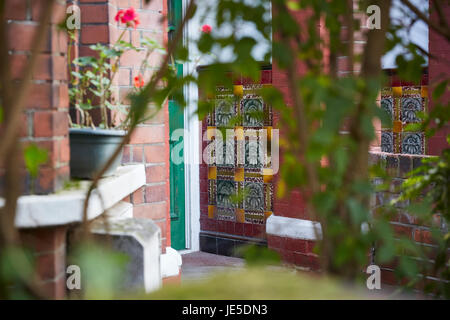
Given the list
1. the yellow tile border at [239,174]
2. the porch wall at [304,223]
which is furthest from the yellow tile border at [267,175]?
the porch wall at [304,223]

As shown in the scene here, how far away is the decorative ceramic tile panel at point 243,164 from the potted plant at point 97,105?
2808 millimetres

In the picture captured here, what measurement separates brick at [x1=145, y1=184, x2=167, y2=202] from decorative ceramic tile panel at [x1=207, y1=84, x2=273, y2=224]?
255 centimetres

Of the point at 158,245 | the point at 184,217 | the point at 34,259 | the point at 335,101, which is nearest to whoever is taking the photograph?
the point at 335,101

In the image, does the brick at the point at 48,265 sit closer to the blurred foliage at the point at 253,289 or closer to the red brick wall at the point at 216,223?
the blurred foliage at the point at 253,289

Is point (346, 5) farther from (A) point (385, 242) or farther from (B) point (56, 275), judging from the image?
(B) point (56, 275)

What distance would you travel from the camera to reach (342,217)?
101cm

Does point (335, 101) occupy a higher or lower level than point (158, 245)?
Answer: higher

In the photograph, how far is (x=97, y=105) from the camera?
8.55 feet

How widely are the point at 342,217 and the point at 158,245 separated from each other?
1.08m

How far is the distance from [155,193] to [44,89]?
1.34 m

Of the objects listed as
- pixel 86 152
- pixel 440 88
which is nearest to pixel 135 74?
pixel 86 152

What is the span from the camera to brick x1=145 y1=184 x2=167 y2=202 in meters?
2.86

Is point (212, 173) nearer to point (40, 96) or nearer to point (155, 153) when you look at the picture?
point (155, 153)

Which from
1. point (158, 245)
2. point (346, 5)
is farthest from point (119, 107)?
point (346, 5)
